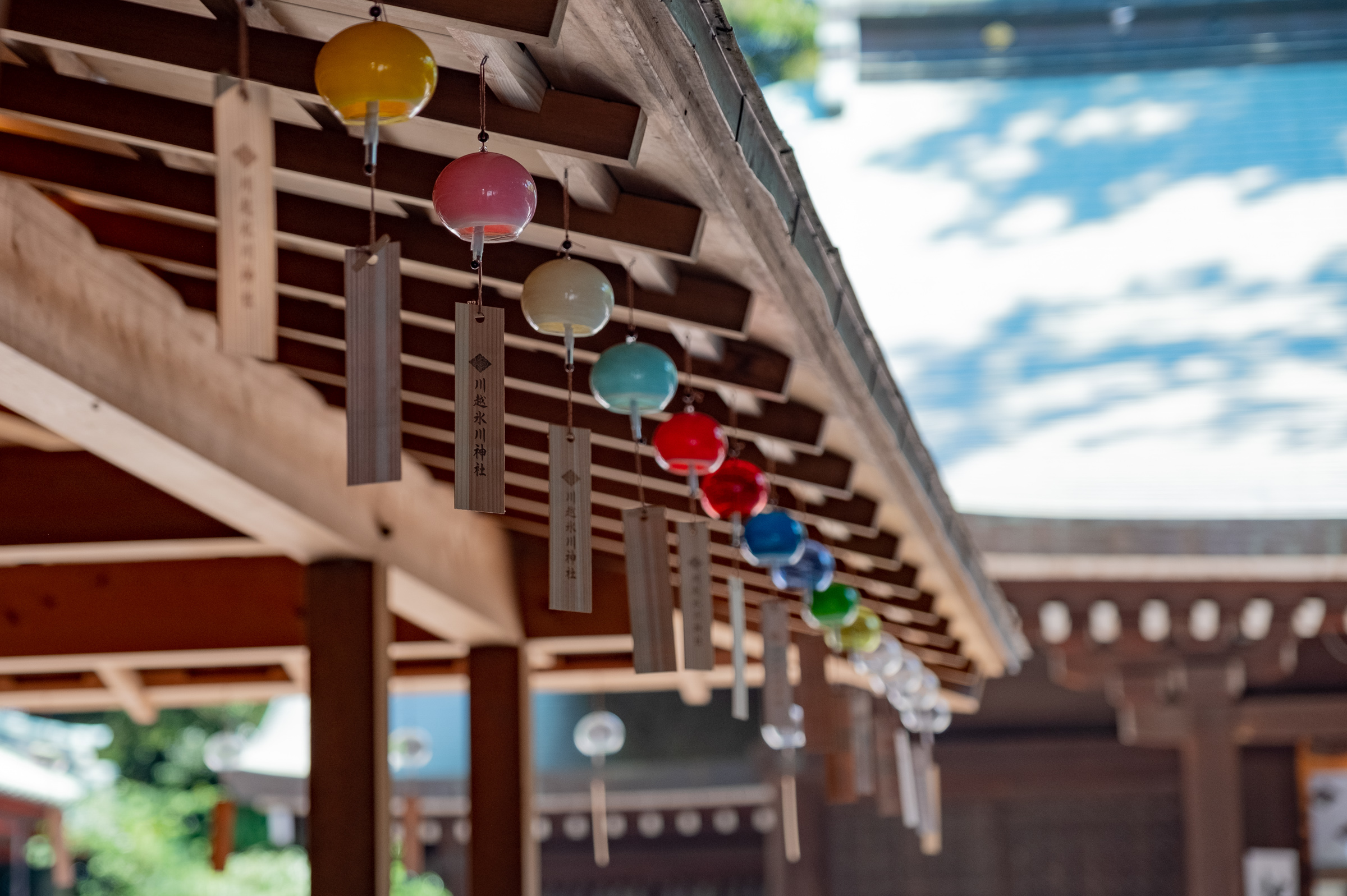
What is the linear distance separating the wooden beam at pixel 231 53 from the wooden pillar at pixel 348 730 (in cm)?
185

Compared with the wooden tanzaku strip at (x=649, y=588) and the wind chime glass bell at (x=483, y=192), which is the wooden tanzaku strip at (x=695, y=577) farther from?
the wind chime glass bell at (x=483, y=192)

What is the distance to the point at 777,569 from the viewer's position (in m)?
3.71

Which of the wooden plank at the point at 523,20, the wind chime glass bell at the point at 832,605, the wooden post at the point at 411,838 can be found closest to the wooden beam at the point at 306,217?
the wooden plank at the point at 523,20

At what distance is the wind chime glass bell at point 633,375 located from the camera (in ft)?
8.22

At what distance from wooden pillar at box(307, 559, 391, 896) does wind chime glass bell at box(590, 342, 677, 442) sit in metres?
1.58

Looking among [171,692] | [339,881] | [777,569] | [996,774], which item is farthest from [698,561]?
[996,774]

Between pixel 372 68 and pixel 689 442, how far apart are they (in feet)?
3.63

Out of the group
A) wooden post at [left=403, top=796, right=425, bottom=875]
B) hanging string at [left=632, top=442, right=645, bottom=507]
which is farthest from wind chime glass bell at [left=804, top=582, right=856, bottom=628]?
wooden post at [left=403, top=796, right=425, bottom=875]

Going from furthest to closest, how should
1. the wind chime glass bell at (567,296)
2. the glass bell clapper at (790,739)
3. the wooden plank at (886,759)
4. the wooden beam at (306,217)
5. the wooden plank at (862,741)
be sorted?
the wooden plank at (886,759) < the wooden plank at (862,741) < the glass bell clapper at (790,739) < the wooden beam at (306,217) < the wind chime glass bell at (567,296)

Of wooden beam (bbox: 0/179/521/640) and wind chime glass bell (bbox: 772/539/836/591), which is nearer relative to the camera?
wooden beam (bbox: 0/179/521/640)

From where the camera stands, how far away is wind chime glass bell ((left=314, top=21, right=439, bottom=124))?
184 centimetres

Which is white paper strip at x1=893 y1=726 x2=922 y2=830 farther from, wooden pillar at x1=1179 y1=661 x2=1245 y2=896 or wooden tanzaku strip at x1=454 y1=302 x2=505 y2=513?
wooden tanzaku strip at x1=454 y1=302 x2=505 y2=513

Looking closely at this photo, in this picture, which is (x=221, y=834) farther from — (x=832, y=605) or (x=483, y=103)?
(x=483, y=103)

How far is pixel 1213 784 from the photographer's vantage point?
25.2 ft
